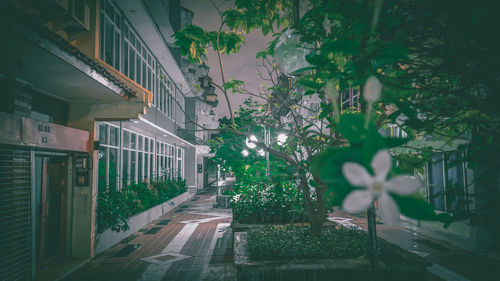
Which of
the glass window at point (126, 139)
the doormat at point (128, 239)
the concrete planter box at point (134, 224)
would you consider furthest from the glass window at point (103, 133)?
the doormat at point (128, 239)

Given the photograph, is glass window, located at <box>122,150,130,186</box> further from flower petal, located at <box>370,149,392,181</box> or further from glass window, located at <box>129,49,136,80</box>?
flower petal, located at <box>370,149,392,181</box>

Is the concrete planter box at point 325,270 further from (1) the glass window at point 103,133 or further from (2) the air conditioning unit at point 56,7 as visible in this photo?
(1) the glass window at point 103,133

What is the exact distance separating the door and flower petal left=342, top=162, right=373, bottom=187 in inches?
244

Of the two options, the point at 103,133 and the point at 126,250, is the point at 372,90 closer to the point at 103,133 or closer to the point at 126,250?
the point at 126,250

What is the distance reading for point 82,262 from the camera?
5.49 meters

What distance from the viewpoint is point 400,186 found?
0.42 m

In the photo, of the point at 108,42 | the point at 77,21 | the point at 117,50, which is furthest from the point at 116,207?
the point at 117,50

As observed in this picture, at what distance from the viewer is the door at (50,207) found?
16.3 feet

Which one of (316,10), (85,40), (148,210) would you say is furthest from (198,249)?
(316,10)

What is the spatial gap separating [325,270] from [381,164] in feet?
11.3

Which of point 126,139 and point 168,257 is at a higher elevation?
point 126,139

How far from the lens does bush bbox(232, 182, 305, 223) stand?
611cm

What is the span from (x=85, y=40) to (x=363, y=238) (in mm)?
6833

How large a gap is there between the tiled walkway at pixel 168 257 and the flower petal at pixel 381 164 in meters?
4.95
